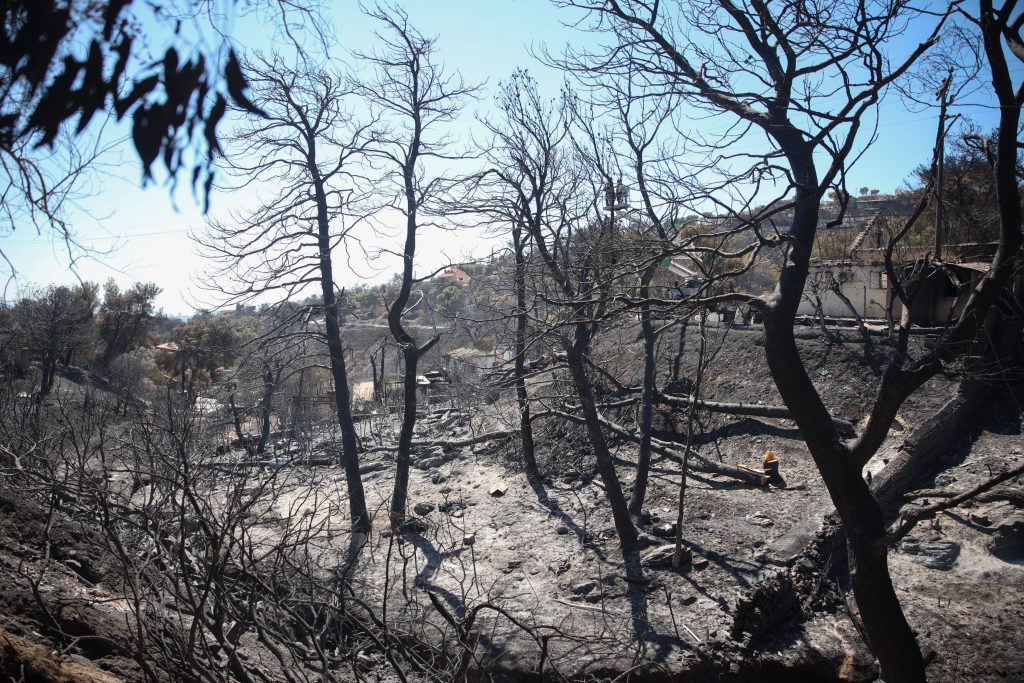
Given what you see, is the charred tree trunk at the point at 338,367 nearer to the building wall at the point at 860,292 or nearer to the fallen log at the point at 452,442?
the fallen log at the point at 452,442

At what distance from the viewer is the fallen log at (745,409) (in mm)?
11906

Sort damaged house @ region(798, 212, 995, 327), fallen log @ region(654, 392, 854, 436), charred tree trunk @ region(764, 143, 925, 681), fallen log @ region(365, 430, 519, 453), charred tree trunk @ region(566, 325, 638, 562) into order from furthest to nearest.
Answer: fallen log @ region(365, 430, 519, 453)
damaged house @ region(798, 212, 995, 327)
fallen log @ region(654, 392, 854, 436)
charred tree trunk @ region(566, 325, 638, 562)
charred tree trunk @ region(764, 143, 925, 681)

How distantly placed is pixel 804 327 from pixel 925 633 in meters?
9.71

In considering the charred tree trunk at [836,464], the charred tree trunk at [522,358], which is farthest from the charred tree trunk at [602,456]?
the charred tree trunk at [836,464]

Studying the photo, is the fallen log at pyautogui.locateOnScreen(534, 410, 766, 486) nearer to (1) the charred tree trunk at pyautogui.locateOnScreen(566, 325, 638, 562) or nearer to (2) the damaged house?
(1) the charred tree trunk at pyautogui.locateOnScreen(566, 325, 638, 562)

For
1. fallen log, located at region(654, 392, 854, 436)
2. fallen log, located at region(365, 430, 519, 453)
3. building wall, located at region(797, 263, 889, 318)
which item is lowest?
fallen log, located at region(365, 430, 519, 453)

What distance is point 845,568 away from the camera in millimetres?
8570

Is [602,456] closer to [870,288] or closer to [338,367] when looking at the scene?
[338,367]

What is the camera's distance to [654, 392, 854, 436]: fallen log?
11.9 m

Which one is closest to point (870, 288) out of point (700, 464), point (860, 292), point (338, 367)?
point (860, 292)

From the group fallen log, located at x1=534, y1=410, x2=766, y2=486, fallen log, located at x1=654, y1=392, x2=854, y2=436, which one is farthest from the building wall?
fallen log, located at x1=534, y1=410, x2=766, y2=486

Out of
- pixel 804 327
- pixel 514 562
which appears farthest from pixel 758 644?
pixel 804 327

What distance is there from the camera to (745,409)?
42.5ft

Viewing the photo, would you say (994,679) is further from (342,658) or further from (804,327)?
(804,327)
